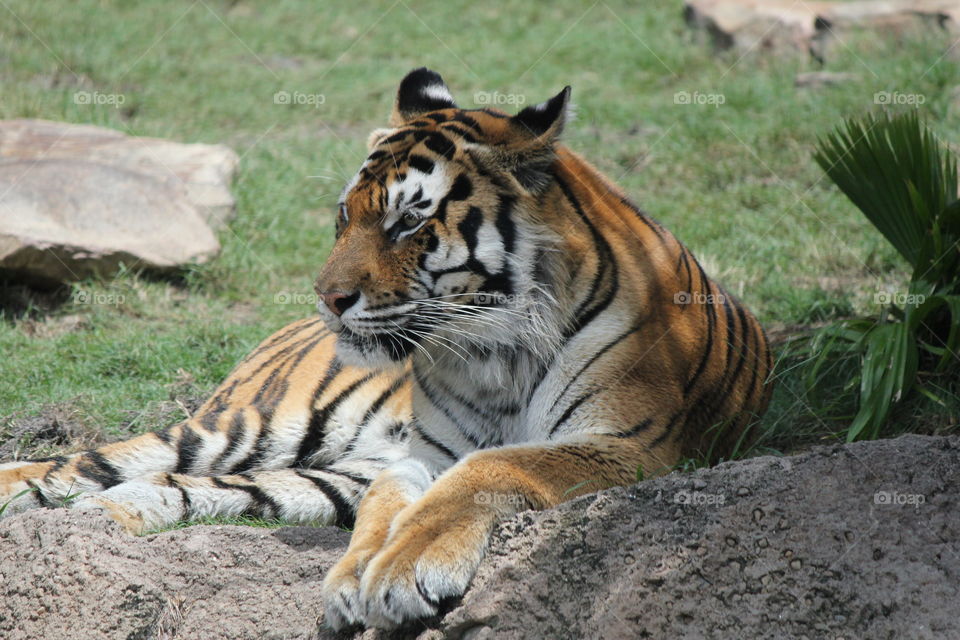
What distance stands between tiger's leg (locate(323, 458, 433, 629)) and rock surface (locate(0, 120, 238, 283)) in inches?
130

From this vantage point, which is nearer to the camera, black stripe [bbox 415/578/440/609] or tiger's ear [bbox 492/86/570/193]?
black stripe [bbox 415/578/440/609]

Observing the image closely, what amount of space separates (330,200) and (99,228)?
1902 mm

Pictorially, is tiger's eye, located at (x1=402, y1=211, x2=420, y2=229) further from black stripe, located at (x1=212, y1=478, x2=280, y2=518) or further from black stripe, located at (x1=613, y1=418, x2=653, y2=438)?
black stripe, located at (x1=212, y1=478, x2=280, y2=518)

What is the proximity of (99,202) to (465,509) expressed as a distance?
4.35m

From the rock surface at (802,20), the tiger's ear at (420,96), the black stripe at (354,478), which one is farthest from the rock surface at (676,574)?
the rock surface at (802,20)

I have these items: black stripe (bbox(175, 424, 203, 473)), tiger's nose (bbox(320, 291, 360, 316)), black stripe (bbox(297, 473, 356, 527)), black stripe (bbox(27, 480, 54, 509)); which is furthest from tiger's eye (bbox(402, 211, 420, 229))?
black stripe (bbox(27, 480, 54, 509))

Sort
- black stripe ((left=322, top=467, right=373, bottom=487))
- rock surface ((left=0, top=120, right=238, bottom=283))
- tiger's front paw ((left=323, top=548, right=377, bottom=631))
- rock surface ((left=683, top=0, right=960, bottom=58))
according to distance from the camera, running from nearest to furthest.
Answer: tiger's front paw ((left=323, top=548, right=377, bottom=631)), black stripe ((left=322, top=467, right=373, bottom=487)), rock surface ((left=0, top=120, right=238, bottom=283)), rock surface ((left=683, top=0, right=960, bottom=58))

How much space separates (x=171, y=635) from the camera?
292 cm

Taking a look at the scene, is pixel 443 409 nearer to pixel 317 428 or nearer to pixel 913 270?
pixel 317 428

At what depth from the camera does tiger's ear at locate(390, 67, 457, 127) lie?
373 centimetres

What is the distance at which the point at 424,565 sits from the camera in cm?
253

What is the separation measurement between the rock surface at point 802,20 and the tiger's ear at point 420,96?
20.7 feet

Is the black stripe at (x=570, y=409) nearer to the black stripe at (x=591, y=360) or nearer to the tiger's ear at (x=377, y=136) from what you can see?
the black stripe at (x=591, y=360)

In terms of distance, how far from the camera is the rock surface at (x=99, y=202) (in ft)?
19.4
